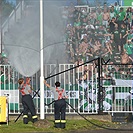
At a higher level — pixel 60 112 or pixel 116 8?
pixel 116 8

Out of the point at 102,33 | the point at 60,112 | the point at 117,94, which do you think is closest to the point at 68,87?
the point at 117,94

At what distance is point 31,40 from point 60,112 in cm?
317

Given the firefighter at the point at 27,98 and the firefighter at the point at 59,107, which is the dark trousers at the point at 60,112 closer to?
the firefighter at the point at 59,107

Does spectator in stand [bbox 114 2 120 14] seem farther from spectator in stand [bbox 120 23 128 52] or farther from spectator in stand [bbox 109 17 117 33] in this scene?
spectator in stand [bbox 120 23 128 52]

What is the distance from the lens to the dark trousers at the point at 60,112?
14.5 metres

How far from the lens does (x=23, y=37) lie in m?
17.1

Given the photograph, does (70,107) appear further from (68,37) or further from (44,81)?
(68,37)

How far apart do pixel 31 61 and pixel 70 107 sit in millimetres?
1808

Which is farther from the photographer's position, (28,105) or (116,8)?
(116,8)

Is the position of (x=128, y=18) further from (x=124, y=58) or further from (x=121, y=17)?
(x=124, y=58)

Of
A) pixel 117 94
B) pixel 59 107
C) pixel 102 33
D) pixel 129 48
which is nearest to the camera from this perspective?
pixel 59 107

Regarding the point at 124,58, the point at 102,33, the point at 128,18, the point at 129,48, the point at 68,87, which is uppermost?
the point at 128,18

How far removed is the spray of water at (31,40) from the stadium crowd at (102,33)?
3.85 m

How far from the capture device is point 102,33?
24531mm
